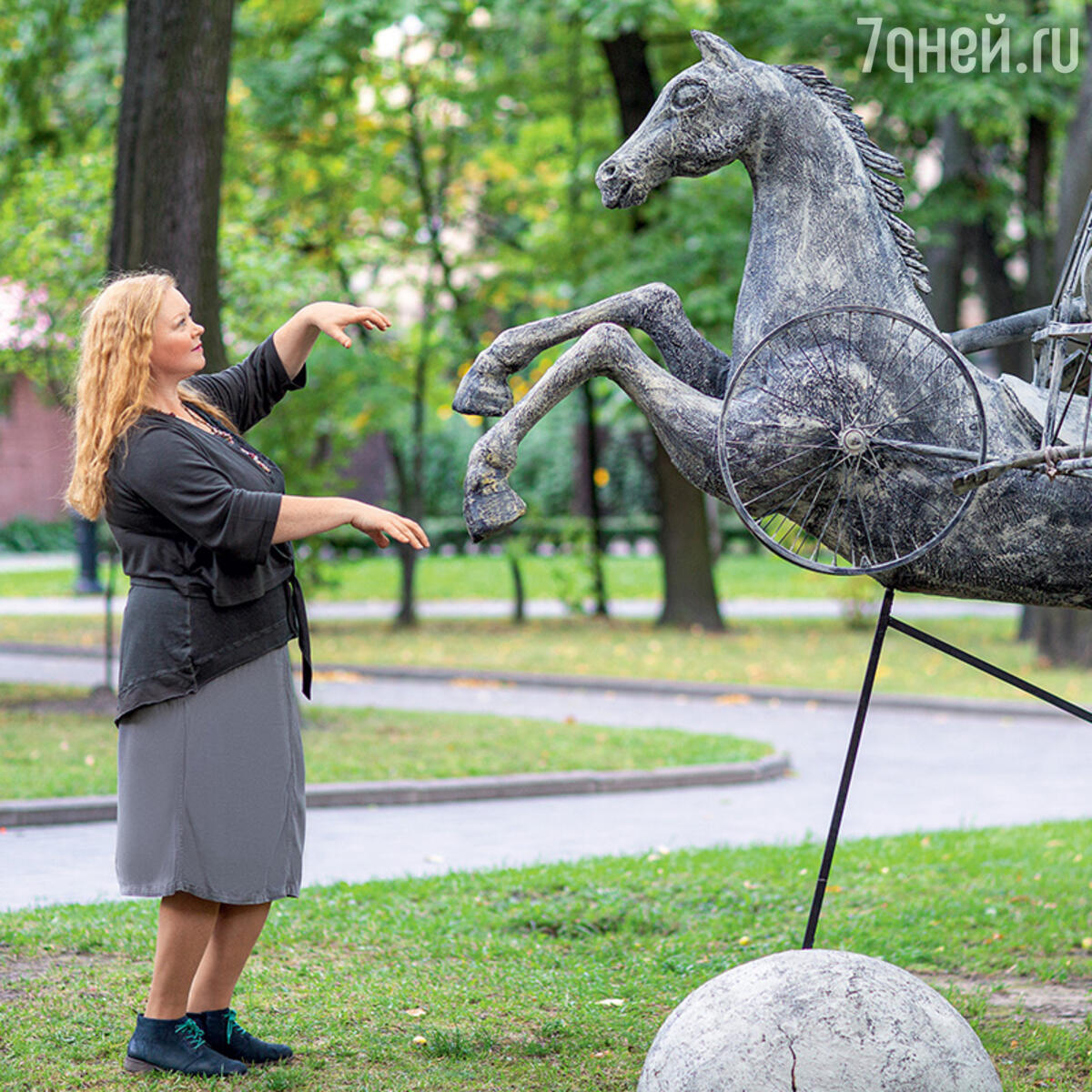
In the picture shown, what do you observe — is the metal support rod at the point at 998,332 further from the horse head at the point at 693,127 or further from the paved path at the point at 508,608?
the paved path at the point at 508,608

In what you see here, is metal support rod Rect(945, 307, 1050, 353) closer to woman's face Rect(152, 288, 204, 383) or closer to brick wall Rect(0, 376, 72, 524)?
woman's face Rect(152, 288, 204, 383)

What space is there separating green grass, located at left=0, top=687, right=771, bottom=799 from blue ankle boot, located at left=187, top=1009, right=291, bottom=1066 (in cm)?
475

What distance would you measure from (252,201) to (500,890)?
46.2 feet

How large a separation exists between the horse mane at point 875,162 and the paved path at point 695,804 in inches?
169

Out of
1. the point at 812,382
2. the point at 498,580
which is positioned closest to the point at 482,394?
the point at 812,382

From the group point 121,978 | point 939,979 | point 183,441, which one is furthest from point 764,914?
point 183,441

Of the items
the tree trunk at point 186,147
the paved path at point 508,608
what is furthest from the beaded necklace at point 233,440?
the paved path at point 508,608

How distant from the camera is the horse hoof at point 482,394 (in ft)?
14.4

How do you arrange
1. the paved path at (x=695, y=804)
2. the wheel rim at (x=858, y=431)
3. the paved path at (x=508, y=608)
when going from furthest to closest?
the paved path at (x=508, y=608)
the paved path at (x=695, y=804)
the wheel rim at (x=858, y=431)

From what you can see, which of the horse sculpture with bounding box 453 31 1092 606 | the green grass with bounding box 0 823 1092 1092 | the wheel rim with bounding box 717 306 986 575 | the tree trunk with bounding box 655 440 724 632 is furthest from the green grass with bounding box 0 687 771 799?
the tree trunk with bounding box 655 440 724 632

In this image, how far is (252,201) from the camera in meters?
19.5

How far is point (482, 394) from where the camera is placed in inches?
174

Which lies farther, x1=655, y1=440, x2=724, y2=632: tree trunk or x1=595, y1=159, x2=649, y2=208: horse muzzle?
x1=655, y1=440, x2=724, y2=632: tree trunk

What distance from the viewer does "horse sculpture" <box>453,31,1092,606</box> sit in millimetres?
4430
